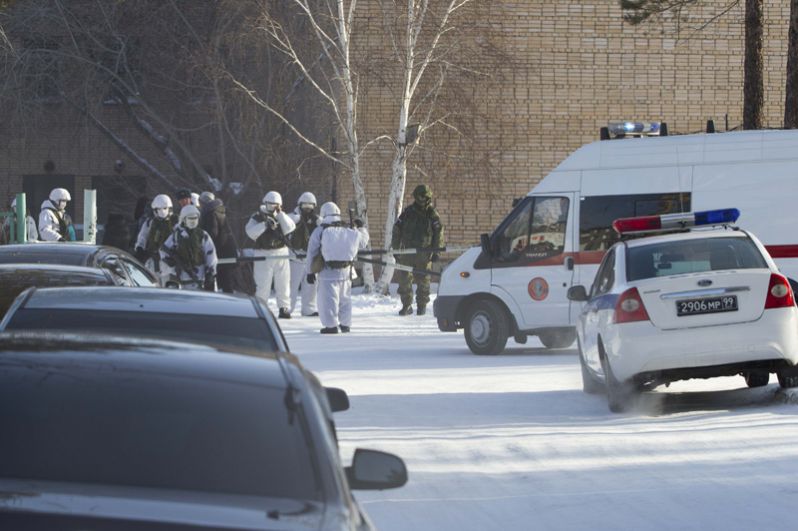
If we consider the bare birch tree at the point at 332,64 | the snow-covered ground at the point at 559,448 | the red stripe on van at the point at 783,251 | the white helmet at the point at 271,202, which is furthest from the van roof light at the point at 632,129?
the bare birch tree at the point at 332,64

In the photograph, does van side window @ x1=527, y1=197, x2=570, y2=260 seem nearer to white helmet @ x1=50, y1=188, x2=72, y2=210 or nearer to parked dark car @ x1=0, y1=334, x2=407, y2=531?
white helmet @ x1=50, y1=188, x2=72, y2=210

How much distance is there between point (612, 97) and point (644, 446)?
27.3 metres

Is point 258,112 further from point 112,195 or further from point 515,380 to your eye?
point 515,380

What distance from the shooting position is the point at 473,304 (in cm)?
2036

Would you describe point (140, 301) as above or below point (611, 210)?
below

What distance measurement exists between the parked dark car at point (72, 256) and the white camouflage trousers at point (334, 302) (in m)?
10.4

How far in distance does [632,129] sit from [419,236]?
25.7 ft

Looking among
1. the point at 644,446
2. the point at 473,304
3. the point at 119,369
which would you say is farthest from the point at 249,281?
the point at 119,369

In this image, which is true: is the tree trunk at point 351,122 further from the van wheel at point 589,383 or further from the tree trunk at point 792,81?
the van wheel at point 589,383

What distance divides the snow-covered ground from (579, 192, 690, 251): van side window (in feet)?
5.77

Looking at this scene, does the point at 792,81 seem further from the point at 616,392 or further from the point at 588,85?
the point at 588,85

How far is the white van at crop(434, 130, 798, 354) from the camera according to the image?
18859mm

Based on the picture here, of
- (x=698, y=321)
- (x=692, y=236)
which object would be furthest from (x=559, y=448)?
(x=692, y=236)

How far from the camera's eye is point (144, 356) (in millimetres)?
4988
